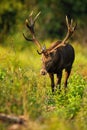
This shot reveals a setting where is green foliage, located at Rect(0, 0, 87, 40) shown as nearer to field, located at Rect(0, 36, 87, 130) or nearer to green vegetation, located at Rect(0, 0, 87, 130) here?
green vegetation, located at Rect(0, 0, 87, 130)

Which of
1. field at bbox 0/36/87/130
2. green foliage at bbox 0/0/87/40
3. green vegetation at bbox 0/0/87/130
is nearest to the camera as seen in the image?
field at bbox 0/36/87/130

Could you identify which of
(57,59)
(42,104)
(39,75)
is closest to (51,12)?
(57,59)

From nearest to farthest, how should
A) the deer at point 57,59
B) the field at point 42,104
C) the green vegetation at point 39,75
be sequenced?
the field at point 42,104, the green vegetation at point 39,75, the deer at point 57,59

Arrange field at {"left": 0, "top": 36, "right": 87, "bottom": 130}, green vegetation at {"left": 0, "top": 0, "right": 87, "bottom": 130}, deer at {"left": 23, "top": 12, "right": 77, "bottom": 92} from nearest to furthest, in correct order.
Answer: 1. field at {"left": 0, "top": 36, "right": 87, "bottom": 130}
2. green vegetation at {"left": 0, "top": 0, "right": 87, "bottom": 130}
3. deer at {"left": 23, "top": 12, "right": 77, "bottom": 92}

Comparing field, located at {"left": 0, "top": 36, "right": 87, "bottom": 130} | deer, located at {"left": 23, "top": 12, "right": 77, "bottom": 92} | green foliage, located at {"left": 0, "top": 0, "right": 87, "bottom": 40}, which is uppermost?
green foliage, located at {"left": 0, "top": 0, "right": 87, "bottom": 40}

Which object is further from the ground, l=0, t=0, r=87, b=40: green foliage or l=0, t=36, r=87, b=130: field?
l=0, t=0, r=87, b=40: green foliage

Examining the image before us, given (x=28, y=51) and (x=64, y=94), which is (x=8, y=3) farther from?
(x=64, y=94)

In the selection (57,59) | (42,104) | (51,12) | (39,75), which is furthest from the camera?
(51,12)

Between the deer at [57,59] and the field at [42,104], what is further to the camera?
the deer at [57,59]

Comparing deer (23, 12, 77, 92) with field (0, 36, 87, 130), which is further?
deer (23, 12, 77, 92)

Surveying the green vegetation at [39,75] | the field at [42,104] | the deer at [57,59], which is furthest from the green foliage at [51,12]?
the field at [42,104]

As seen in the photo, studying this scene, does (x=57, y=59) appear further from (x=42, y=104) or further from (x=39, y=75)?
(x=42, y=104)

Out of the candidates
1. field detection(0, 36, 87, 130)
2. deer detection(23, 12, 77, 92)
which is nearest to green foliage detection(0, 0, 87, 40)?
deer detection(23, 12, 77, 92)

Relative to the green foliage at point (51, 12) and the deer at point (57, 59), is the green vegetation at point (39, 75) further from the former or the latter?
the deer at point (57, 59)
